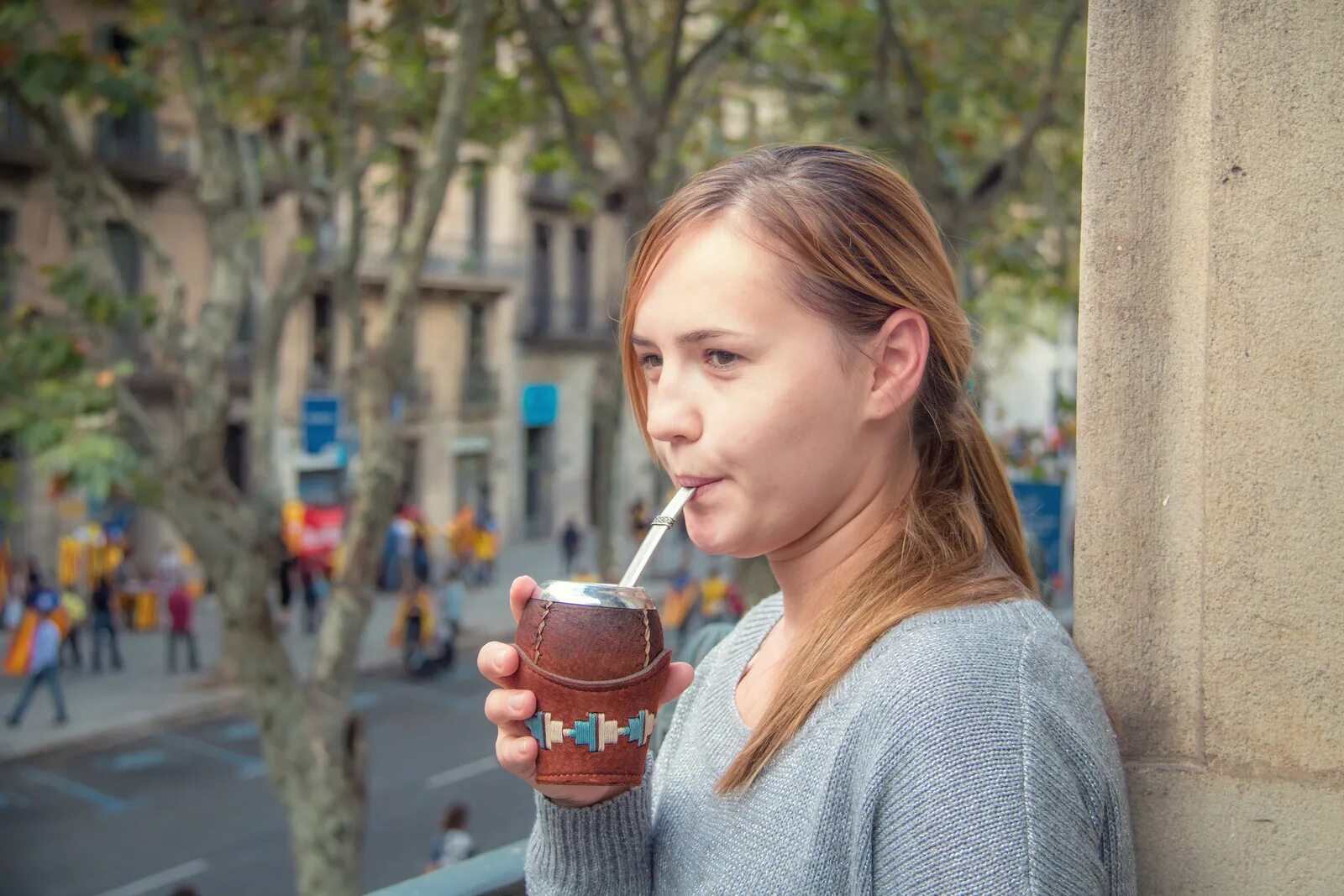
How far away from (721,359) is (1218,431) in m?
0.64

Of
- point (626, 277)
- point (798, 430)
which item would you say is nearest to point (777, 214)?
point (798, 430)

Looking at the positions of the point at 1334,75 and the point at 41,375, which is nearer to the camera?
the point at 1334,75

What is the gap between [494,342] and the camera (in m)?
31.9

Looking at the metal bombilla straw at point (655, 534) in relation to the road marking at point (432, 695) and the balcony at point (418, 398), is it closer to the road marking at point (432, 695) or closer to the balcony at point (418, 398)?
the road marking at point (432, 695)

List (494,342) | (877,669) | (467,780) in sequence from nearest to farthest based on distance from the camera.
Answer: (877,669)
(467,780)
(494,342)

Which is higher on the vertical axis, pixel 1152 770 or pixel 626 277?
pixel 626 277

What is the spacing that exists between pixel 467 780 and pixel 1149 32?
41.6 ft

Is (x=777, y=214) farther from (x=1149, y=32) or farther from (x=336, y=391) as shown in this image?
(x=336, y=391)

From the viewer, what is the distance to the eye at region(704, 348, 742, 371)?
64.7 inches

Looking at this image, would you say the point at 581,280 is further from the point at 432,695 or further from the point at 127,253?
the point at 432,695

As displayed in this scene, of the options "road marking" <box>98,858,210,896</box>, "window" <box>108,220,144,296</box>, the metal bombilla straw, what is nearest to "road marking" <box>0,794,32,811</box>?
"road marking" <box>98,858,210,896</box>

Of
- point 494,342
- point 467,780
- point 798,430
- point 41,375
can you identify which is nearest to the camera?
point 798,430

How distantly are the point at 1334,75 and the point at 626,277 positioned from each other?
935mm

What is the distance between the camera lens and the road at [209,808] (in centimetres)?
1095
